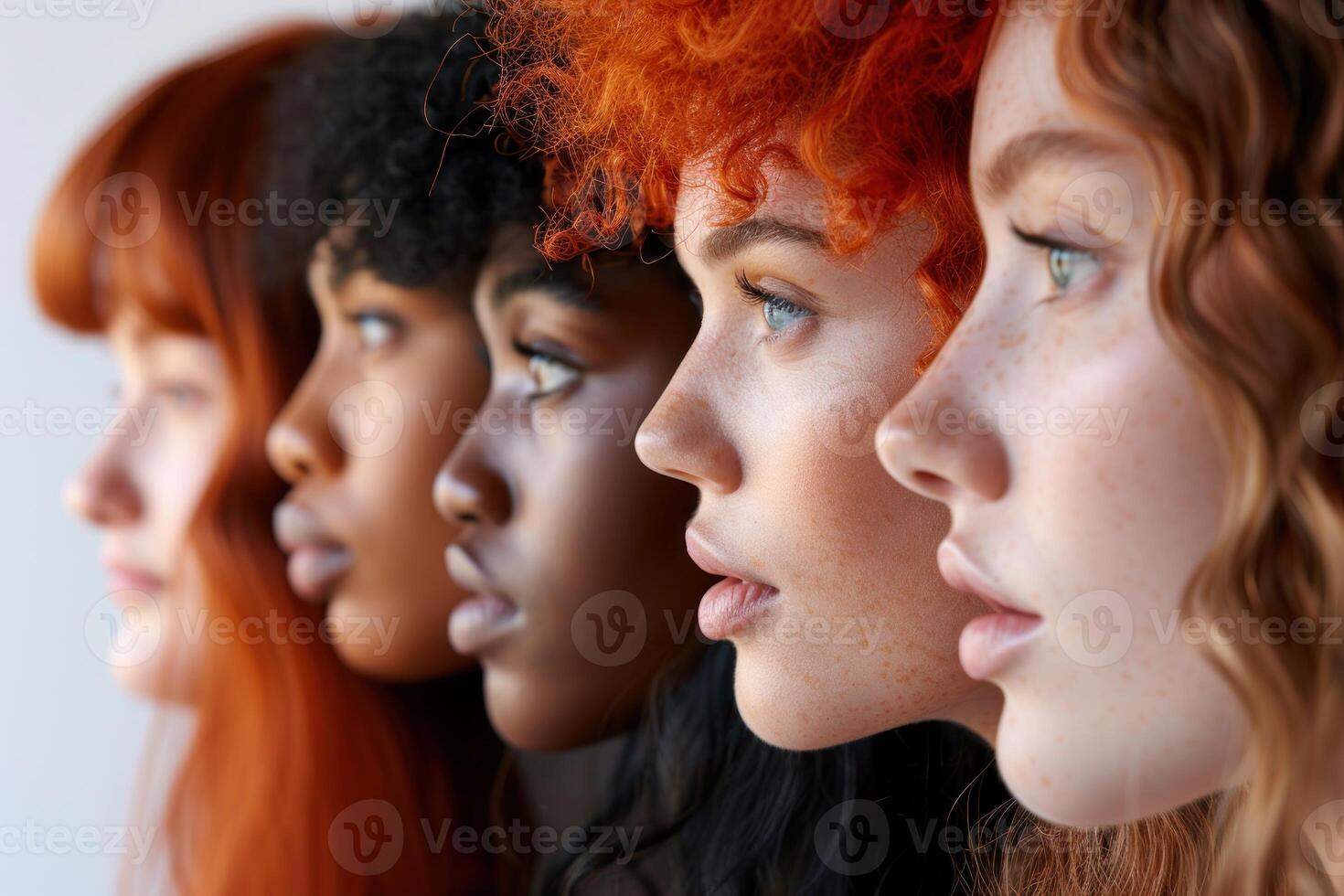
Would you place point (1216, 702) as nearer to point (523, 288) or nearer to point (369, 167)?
point (523, 288)

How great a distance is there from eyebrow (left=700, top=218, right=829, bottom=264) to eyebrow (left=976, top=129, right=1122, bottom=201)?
5.3 inches

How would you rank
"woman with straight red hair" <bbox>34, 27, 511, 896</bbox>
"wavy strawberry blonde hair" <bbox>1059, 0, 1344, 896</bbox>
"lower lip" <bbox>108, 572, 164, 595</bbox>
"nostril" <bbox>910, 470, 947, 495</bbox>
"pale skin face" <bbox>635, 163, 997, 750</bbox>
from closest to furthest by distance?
"wavy strawberry blonde hair" <bbox>1059, 0, 1344, 896</bbox> < "nostril" <bbox>910, 470, 947, 495</bbox> < "pale skin face" <bbox>635, 163, 997, 750</bbox> < "woman with straight red hair" <bbox>34, 27, 511, 896</bbox> < "lower lip" <bbox>108, 572, 164, 595</bbox>

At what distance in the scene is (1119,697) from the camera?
565 mm

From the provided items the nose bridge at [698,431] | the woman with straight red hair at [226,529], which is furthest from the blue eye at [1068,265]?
the woman with straight red hair at [226,529]

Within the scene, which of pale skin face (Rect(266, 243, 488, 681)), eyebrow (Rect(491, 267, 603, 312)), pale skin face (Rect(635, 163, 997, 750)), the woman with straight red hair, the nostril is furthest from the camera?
the woman with straight red hair

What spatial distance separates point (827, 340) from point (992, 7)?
20 cm

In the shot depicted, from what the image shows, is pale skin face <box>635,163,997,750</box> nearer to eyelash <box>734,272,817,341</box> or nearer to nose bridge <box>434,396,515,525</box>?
eyelash <box>734,272,817,341</box>

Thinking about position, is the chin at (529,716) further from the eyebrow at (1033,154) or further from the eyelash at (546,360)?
the eyebrow at (1033,154)

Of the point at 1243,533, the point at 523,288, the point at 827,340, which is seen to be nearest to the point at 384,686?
the point at 523,288

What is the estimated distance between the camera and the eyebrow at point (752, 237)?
743mm

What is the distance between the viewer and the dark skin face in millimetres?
1009

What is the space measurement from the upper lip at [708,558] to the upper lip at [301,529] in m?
0.50

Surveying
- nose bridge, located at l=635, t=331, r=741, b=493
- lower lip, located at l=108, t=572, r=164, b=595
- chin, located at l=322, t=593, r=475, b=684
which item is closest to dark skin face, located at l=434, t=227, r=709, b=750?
chin, located at l=322, t=593, r=475, b=684

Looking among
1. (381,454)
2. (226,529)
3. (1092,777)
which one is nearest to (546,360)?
(381,454)
